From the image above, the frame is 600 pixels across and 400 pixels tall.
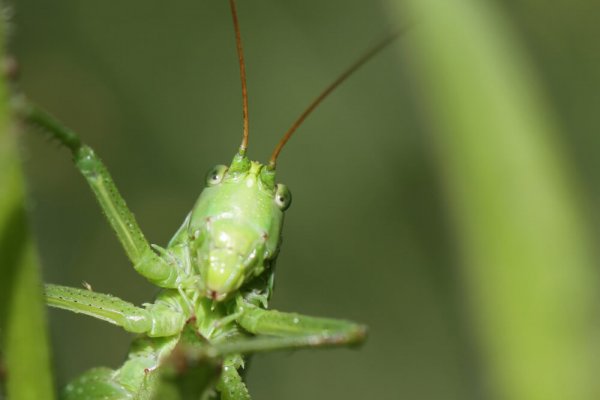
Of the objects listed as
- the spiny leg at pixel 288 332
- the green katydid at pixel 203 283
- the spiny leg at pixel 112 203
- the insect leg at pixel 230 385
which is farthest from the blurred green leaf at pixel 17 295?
the insect leg at pixel 230 385

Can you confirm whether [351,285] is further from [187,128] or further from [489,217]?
[489,217]

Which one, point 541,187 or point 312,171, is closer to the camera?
point 541,187

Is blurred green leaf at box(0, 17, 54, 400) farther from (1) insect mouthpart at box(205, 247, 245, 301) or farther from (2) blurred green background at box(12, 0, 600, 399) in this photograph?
(2) blurred green background at box(12, 0, 600, 399)

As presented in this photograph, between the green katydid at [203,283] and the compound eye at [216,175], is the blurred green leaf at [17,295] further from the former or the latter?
the compound eye at [216,175]

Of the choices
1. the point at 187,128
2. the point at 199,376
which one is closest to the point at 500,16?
the point at 199,376

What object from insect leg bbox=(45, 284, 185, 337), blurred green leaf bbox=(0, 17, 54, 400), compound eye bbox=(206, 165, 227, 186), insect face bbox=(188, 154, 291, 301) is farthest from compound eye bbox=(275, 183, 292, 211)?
blurred green leaf bbox=(0, 17, 54, 400)
